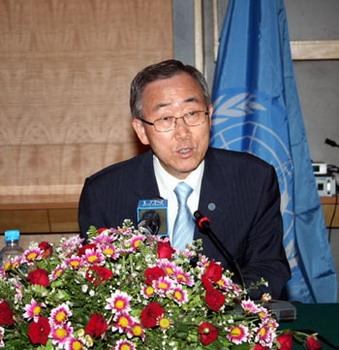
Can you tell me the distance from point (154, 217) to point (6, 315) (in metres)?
0.73

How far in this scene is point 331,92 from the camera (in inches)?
160

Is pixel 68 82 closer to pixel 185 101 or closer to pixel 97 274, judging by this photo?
pixel 185 101

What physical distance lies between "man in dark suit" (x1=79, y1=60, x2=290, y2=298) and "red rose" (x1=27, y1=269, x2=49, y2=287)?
95 cm

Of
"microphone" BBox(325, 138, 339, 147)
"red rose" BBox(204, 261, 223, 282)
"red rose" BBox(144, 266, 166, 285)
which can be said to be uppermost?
"red rose" BBox(144, 266, 166, 285)

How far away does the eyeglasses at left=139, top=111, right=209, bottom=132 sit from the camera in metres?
2.09

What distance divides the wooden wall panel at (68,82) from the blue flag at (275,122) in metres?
0.68

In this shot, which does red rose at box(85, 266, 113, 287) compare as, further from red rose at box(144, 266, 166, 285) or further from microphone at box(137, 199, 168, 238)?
microphone at box(137, 199, 168, 238)

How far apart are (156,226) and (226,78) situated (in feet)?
6.05

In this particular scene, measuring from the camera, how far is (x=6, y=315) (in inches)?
41.6

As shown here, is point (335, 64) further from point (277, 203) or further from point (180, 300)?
point (180, 300)

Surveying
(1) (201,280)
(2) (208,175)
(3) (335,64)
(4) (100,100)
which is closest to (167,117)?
(2) (208,175)

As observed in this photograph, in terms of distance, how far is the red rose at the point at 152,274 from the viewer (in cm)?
107

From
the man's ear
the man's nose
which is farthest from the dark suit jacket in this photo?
the man's nose

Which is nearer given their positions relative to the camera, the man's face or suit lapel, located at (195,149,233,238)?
the man's face
